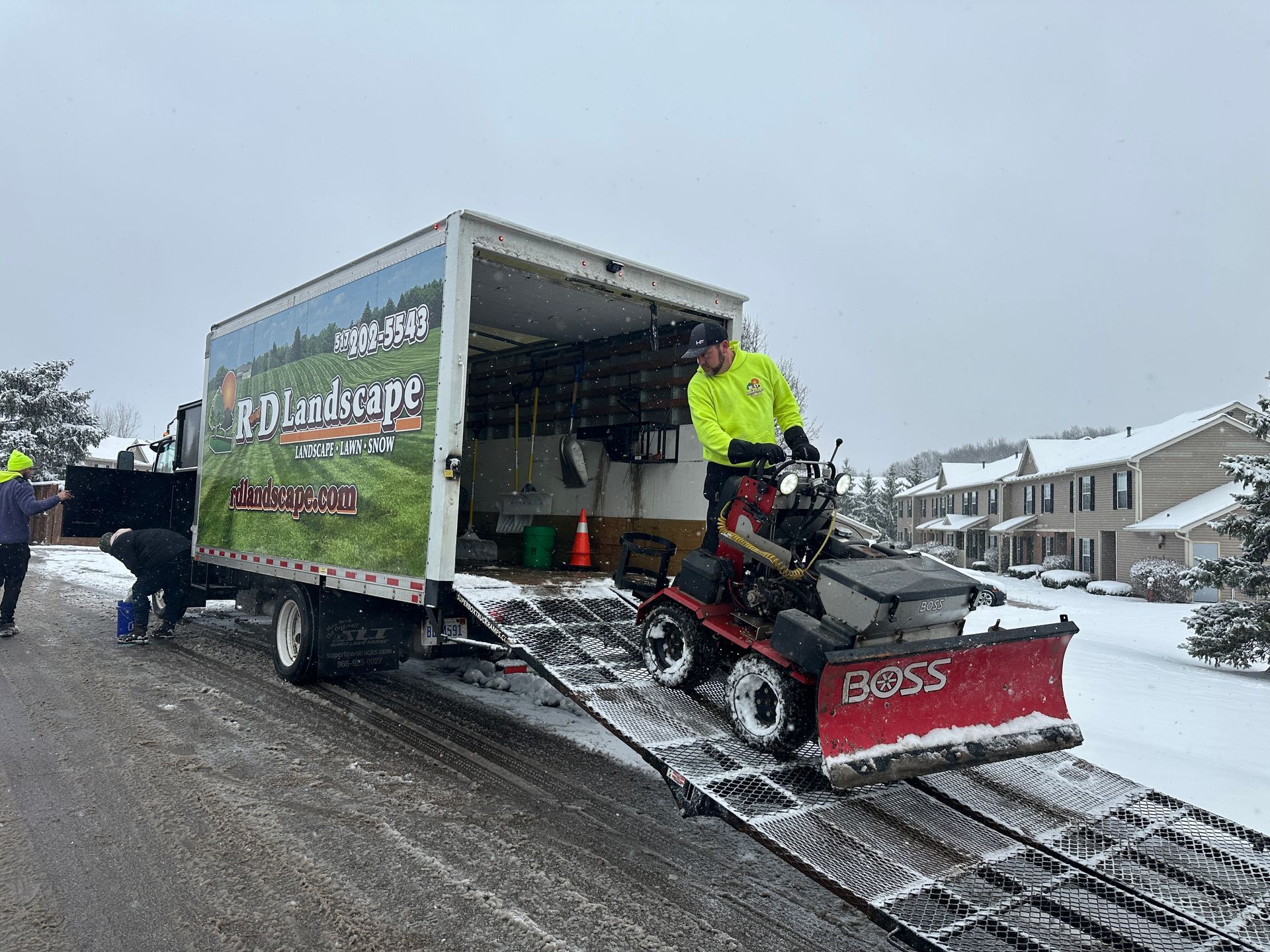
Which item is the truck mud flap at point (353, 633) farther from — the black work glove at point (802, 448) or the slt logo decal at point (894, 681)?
the slt logo decal at point (894, 681)

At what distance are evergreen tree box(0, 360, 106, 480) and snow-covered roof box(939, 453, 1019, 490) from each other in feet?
135

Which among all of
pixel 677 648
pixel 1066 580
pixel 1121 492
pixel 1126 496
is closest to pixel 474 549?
pixel 677 648

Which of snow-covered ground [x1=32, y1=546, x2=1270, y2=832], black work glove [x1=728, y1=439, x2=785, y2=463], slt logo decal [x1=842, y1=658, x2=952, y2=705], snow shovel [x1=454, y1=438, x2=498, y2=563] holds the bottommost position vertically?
snow-covered ground [x1=32, y1=546, x2=1270, y2=832]

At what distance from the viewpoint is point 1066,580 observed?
30.7m

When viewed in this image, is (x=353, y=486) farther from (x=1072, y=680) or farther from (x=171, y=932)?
(x=1072, y=680)

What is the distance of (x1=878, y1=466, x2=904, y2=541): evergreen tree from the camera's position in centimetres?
5584

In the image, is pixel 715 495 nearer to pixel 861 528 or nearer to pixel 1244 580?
pixel 861 528

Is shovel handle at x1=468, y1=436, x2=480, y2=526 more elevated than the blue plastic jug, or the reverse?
shovel handle at x1=468, y1=436, x2=480, y2=526

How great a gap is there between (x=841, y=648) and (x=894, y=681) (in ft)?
1.15

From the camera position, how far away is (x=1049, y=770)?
13.6ft

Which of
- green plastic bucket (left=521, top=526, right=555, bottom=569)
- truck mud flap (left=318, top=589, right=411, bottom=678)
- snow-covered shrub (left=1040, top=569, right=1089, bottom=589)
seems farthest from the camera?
snow-covered shrub (left=1040, top=569, right=1089, bottom=589)

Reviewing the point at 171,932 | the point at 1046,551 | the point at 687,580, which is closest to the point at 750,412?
the point at 687,580

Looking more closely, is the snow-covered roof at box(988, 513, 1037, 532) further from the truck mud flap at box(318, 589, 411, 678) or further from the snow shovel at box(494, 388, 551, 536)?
the truck mud flap at box(318, 589, 411, 678)

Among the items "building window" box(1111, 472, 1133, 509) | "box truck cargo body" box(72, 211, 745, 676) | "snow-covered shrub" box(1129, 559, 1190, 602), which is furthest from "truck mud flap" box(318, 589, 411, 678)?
"building window" box(1111, 472, 1133, 509)
